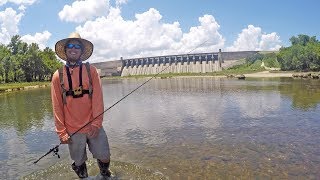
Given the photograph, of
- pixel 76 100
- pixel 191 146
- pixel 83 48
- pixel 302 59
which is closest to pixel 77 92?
pixel 76 100

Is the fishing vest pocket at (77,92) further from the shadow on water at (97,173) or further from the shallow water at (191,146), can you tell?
the shallow water at (191,146)

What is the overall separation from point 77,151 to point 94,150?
409 millimetres

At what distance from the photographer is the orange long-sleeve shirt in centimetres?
803

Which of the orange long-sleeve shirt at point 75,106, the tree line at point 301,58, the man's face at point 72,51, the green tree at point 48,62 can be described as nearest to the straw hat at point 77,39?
the man's face at point 72,51

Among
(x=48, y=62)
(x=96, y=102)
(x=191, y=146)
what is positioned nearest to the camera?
(x=96, y=102)

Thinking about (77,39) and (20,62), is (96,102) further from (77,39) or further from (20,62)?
(20,62)

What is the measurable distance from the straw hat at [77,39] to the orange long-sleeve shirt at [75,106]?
2.04ft

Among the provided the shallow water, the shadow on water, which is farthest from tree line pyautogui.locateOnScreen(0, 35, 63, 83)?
the shadow on water

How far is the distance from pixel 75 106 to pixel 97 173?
3309 millimetres

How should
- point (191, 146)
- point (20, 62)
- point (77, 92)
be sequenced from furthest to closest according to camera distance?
1. point (20, 62)
2. point (191, 146)
3. point (77, 92)

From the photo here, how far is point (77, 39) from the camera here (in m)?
8.32

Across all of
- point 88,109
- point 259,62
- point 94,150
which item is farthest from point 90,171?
point 259,62

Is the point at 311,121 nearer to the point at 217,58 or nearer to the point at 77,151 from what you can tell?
the point at 77,151

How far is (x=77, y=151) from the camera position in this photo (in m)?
8.38
